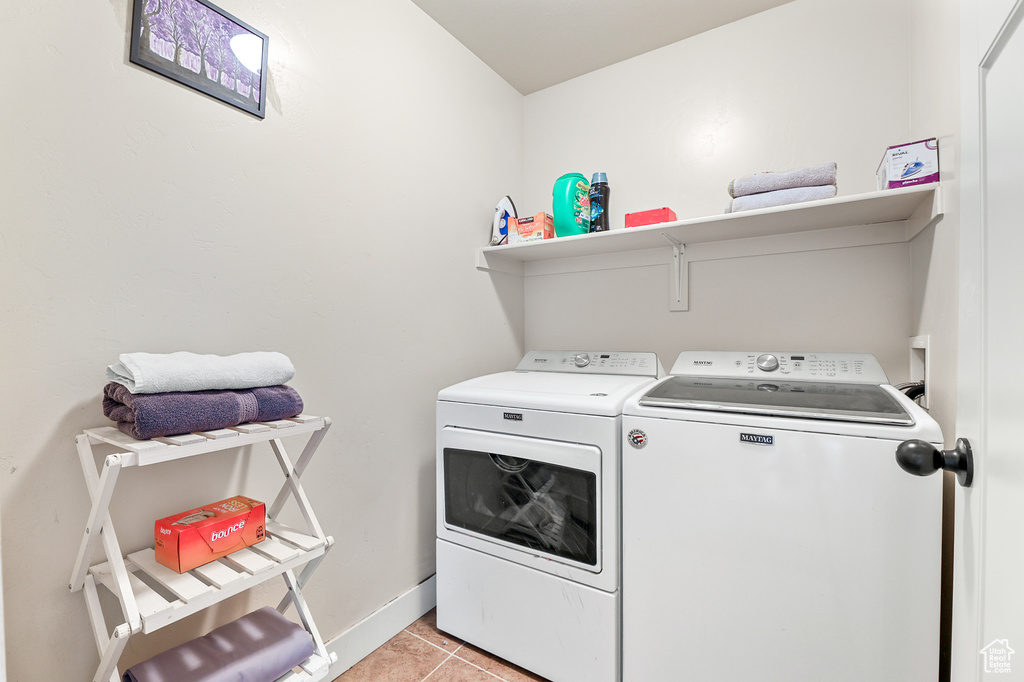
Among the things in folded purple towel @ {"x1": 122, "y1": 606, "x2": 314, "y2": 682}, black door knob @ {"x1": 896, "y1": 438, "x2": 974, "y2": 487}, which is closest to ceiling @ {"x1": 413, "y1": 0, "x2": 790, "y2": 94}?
black door knob @ {"x1": 896, "y1": 438, "x2": 974, "y2": 487}

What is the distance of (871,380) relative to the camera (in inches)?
60.6

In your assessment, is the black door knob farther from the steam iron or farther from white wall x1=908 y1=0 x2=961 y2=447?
the steam iron

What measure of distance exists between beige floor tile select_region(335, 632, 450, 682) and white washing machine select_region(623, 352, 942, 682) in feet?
2.25

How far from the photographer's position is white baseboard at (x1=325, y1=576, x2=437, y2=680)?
5.11ft

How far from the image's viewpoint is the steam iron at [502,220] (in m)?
2.21

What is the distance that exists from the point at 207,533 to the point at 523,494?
0.91m

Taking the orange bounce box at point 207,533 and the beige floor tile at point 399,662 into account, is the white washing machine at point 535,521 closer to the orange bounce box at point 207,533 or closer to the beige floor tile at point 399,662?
the beige floor tile at point 399,662

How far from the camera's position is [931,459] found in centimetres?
66

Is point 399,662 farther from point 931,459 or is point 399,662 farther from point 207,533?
point 931,459

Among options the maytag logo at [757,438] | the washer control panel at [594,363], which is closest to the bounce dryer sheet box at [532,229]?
the washer control panel at [594,363]

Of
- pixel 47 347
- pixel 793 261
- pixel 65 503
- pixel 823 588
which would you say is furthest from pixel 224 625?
pixel 793 261

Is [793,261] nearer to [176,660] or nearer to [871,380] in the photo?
[871,380]

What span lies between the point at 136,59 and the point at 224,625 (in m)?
1.41

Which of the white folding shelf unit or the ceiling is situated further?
the ceiling
